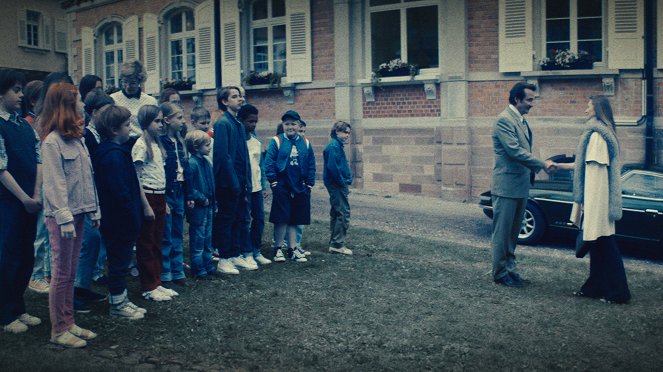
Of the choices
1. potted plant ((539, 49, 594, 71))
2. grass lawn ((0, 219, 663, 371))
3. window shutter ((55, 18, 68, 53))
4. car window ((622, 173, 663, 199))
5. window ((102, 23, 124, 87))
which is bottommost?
grass lawn ((0, 219, 663, 371))

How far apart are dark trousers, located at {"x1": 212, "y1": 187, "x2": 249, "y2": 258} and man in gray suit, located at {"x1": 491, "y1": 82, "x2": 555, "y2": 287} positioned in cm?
280

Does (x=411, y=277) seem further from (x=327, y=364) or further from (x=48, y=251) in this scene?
(x=48, y=251)

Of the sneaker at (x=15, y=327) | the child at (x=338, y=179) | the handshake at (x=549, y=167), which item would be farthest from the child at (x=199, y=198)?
the handshake at (x=549, y=167)

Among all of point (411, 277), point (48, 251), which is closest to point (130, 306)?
point (48, 251)

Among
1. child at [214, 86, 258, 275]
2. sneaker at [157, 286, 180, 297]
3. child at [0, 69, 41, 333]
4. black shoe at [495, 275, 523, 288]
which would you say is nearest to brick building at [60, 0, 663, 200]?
black shoe at [495, 275, 523, 288]

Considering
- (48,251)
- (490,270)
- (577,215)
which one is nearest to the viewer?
(48,251)

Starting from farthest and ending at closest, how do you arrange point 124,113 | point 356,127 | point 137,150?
point 356,127 < point 137,150 < point 124,113

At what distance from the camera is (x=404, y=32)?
15.4 m

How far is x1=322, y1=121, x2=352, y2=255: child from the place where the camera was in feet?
28.1

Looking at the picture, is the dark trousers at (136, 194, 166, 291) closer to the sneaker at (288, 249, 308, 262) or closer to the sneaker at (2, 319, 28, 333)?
the sneaker at (2, 319, 28, 333)

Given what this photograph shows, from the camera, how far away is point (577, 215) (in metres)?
6.93

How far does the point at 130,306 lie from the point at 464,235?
21.7 ft

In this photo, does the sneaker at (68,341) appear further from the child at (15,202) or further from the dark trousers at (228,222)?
the dark trousers at (228,222)

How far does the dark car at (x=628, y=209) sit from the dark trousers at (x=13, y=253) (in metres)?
6.97
